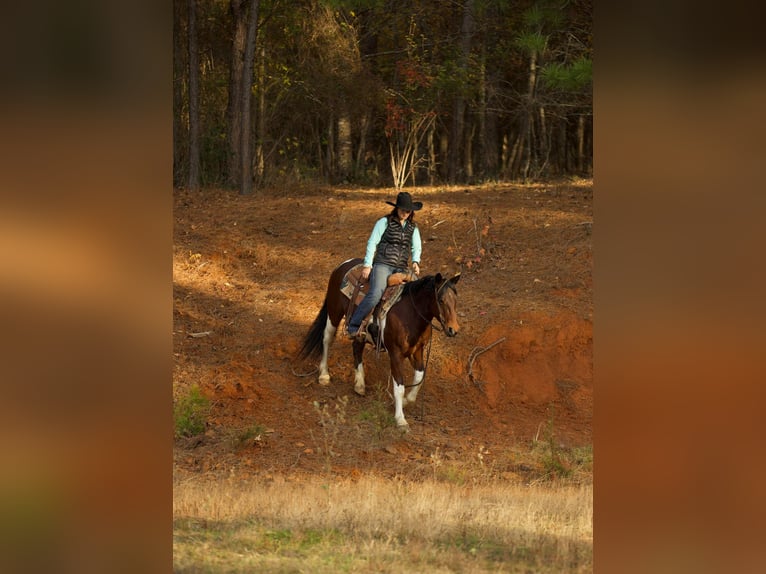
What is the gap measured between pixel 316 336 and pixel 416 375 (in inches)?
76.0

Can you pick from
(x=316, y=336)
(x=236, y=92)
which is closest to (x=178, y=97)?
(x=236, y=92)

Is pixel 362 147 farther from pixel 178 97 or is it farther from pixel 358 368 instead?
pixel 358 368

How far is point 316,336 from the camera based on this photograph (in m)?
14.5

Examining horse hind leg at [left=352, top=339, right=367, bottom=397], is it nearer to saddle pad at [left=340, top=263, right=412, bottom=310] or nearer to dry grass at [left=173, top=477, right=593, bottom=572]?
saddle pad at [left=340, top=263, right=412, bottom=310]

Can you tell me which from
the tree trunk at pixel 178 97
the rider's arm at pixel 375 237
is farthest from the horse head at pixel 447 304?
the tree trunk at pixel 178 97

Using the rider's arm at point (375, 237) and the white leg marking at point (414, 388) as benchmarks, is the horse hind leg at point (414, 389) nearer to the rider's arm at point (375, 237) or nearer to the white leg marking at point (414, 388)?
the white leg marking at point (414, 388)

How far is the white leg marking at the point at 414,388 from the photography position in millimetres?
13346

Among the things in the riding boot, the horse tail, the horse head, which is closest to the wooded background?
the horse tail
